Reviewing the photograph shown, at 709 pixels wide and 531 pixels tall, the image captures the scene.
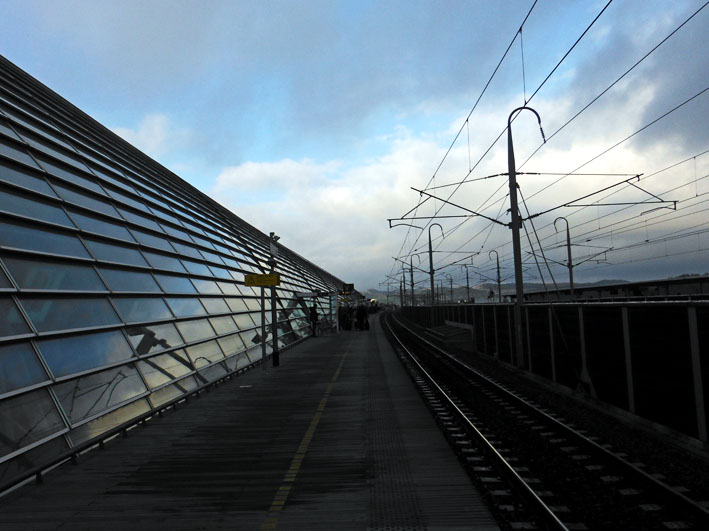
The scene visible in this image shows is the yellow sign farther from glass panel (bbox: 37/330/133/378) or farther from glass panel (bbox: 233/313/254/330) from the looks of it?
glass panel (bbox: 37/330/133/378)

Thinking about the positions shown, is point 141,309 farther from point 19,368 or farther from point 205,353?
point 19,368

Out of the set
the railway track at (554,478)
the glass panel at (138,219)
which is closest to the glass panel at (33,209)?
the glass panel at (138,219)

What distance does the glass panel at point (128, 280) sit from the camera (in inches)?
509

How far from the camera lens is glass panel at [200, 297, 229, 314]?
19925mm

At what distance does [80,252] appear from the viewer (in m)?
12.3

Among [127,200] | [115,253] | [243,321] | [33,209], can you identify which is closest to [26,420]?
[33,209]

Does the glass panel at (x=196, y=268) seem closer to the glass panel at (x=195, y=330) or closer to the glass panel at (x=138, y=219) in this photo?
the glass panel at (x=138, y=219)

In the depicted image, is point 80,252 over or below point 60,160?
below

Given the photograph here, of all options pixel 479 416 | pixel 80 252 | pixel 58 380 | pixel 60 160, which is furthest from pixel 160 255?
pixel 479 416

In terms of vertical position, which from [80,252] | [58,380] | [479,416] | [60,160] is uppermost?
[60,160]

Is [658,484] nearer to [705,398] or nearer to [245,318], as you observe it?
[705,398]

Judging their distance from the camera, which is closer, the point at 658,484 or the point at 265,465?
the point at 658,484

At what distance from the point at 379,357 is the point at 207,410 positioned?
1449cm

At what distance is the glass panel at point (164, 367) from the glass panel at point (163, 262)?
3393 millimetres
